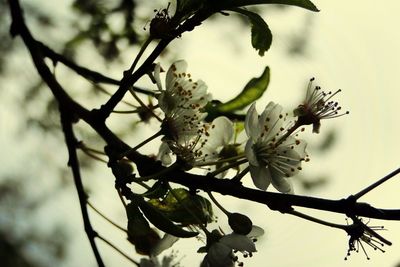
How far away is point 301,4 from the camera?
1.09 metres

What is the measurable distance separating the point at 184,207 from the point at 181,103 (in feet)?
0.63

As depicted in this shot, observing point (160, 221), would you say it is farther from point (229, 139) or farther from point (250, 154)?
point (229, 139)

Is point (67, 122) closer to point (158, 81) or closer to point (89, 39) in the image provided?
Result: point (158, 81)

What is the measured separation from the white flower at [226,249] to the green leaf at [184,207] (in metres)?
0.05

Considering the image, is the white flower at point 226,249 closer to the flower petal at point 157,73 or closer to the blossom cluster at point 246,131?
the blossom cluster at point 246,131

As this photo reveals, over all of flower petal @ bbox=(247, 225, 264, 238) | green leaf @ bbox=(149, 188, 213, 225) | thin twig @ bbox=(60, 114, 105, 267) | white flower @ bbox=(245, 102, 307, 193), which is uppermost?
thin twig @ bbox=(60, 114, 105, 267)

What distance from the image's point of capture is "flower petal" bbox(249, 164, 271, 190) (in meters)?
1.08

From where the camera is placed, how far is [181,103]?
3.97ft

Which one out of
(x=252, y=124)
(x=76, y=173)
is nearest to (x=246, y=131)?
(x=252, y=124)

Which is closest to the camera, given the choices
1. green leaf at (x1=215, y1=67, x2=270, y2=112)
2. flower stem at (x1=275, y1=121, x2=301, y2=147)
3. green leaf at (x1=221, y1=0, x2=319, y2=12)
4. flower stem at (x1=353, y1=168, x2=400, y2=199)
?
flower stem at (x1=353, y1=168, x2=400, y2=199)

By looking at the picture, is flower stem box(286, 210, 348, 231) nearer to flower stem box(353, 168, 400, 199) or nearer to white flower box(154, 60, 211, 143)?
flower stem box(353, 168, 400, 199)

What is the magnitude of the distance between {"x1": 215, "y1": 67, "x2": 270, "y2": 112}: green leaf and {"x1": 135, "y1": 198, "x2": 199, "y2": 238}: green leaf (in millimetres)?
364

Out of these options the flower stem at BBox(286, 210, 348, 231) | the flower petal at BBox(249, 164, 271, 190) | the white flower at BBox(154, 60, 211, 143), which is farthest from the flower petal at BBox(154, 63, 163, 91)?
the flower stem at BBox(286, 210, 348, 231)

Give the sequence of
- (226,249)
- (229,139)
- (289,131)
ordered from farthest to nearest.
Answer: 1. (229,139)
2. (289,131)
3. (226,249)
